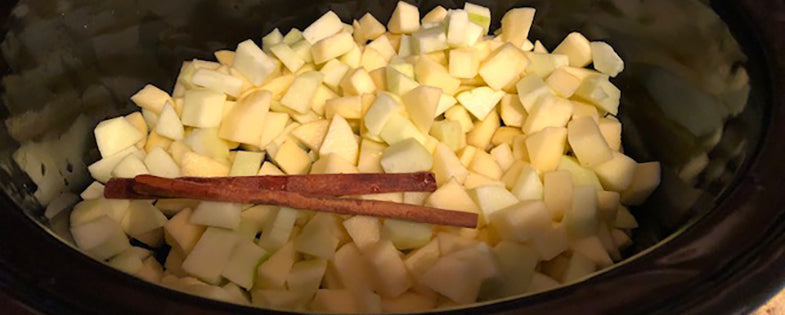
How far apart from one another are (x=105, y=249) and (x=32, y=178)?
139mm

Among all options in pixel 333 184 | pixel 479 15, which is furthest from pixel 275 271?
pixel 479 15

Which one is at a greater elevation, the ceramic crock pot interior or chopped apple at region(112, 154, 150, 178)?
the ceramic crock pot interior

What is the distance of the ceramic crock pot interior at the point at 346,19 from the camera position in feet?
2.22

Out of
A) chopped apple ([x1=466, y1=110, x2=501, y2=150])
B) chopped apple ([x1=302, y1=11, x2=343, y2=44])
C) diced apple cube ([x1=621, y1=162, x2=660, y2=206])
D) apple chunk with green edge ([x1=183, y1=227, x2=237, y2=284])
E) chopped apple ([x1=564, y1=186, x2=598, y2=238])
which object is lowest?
diced apple cube ([x1=621, y1=162, x2=660, y2=206])

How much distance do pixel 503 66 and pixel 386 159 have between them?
262 mm

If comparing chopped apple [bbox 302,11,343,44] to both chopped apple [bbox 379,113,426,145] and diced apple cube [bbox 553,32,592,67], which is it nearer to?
chopped apple [bbox 379,113,426,145]

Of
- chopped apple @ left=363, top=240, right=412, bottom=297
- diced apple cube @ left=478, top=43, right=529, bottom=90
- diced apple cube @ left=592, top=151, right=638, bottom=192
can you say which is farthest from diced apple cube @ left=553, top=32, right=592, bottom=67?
chopped apple @ left=363, top=240, right=412, bottom=297

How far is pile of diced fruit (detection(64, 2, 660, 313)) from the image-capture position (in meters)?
1.00

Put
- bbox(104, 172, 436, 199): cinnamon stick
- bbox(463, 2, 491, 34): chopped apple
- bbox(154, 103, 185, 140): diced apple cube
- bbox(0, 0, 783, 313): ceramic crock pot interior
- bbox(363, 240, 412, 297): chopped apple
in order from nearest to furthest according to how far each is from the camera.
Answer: bbox(0, 0, 783, 313): ceramic crock pot interior → bbox(363, 240, 412, 297): chopped apple → bbox(104, 172, 436, 199): cinnamon stick → bbox(154, 103, 185, 140): diced apple cube → bbox(463, 2, 491, 34): chopped apple

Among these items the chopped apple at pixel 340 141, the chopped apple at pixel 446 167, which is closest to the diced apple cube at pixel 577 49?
the chopped apple at pixel 446 167

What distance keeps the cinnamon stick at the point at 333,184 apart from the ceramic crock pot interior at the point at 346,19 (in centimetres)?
18

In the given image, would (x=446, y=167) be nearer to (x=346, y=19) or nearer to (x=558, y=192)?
(x=558, y=192)

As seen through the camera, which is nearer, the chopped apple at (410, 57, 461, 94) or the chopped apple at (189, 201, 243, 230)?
the chopped apple at (189, 201, 243, 230)

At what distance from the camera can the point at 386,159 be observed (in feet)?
3.68
